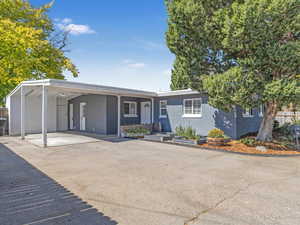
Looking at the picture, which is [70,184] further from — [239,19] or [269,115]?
[269,115]

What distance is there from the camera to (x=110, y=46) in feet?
52.9

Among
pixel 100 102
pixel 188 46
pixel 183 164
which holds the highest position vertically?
pixel 188 46

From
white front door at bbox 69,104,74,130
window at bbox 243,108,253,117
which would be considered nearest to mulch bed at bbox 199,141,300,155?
window at bbox 243,108,253,117

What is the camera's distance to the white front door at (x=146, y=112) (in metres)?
14.8

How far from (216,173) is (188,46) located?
20.2 feet

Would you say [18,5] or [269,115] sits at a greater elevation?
[18,5]

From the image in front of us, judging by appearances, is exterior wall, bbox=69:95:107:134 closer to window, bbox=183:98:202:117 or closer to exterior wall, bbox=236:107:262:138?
window, bbox=183:98:202:117

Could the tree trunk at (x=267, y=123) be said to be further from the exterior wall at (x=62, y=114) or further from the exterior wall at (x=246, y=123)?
the exterior wall at (x=62, y=114)

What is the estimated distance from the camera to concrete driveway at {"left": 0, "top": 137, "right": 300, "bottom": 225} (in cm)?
297

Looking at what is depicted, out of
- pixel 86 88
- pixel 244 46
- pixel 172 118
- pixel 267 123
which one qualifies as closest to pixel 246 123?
pixel 267 123

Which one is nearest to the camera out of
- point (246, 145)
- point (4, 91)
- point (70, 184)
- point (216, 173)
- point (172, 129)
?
point (70, 184)

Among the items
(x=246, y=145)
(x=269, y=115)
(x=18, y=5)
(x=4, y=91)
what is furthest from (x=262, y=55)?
(x=18, y=5)

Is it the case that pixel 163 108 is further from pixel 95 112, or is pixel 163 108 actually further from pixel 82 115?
pixel 82 115

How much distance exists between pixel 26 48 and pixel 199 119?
1588 cm
